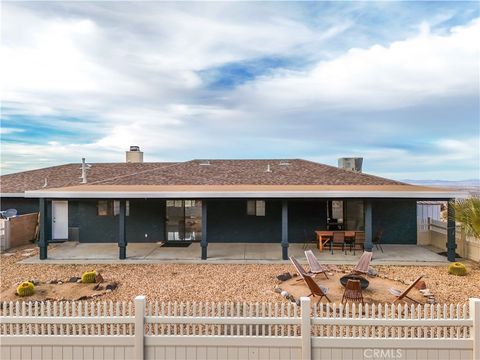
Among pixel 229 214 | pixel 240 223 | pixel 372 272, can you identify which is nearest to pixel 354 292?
pixel 372 272

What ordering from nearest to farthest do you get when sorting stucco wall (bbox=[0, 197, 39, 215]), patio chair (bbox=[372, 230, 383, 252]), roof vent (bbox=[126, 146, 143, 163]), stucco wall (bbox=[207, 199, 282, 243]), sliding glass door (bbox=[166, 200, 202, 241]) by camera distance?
patio chair (bbox=[372, 230, 383, 252]) < sliding glass door (bbox=[166, 200, 202, 241]) < stucco wall (bbox=[207, 199, 282, 243]) < stucco wall (bbox=[0, 197, 39, 215]) < roof vent (bbox=[126, 146, 143, 163])

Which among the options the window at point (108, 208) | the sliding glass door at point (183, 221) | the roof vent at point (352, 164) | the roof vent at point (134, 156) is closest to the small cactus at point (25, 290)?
the window at point (108, 208)

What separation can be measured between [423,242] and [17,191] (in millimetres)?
20710

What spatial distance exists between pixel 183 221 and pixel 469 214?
37.5 feet

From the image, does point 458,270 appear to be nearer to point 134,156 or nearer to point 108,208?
point 108,208

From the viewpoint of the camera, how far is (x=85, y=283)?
9.51 metres

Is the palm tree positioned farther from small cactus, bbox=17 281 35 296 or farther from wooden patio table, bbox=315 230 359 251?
small cactus, bbox=17 281 35 296

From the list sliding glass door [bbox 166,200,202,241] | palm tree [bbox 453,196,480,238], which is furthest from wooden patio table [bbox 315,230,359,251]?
sliding glass door [bbox 166,200,202,241]

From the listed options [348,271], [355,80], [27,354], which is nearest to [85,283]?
[27,354]

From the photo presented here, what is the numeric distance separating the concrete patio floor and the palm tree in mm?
1573

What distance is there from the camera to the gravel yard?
27.5ft

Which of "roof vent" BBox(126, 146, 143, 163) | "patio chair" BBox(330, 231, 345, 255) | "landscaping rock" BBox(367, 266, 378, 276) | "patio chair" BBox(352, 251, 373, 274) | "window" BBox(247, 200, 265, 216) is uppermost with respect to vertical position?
"roof vent" BBox(126, 146, 143, 163)

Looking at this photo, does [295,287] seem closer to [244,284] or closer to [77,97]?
[244,284]

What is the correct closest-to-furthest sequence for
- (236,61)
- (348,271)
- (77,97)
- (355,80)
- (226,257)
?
1. (348,271)
2. (226,257)
3. (355,80)
4. (77,97)
5. (236,61)
